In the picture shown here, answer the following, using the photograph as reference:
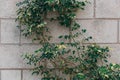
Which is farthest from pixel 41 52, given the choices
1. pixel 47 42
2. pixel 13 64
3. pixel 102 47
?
pixel 102 47

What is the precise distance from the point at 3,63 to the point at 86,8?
1.18m

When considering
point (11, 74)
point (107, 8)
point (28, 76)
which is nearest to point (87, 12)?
point (107, 8)

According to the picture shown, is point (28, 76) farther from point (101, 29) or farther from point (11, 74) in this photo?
point (101, 29)

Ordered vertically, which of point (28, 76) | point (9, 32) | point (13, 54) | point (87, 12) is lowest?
point (28, 76)

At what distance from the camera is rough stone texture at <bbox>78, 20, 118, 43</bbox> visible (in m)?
3.33

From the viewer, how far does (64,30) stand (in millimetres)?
3340

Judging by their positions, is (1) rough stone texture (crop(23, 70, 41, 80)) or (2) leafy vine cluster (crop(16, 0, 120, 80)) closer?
(2) leafy vine cluster (crop(16, 0, 120, 80))

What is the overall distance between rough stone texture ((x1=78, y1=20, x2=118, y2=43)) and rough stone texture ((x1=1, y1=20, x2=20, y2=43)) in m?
0.76

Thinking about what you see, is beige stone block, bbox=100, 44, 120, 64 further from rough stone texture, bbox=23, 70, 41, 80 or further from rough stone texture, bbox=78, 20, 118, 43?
rough stone texture, bbox=23, 70, 41, 80

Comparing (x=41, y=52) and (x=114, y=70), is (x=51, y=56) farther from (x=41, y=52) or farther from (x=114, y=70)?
(x=114, y=70)

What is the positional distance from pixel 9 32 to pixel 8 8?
0.92ft

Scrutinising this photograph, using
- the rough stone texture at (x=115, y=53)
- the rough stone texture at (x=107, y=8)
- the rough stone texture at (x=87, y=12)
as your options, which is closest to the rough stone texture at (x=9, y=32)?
the rough stone texture at (x=87, y=12)

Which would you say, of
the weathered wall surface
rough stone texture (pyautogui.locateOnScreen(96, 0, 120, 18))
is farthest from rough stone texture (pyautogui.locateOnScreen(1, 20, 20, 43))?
rough stone texture (pyautogui.locateOnScreen(96, 0, 120, 18))

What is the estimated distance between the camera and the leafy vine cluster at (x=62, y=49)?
321 centimetres
